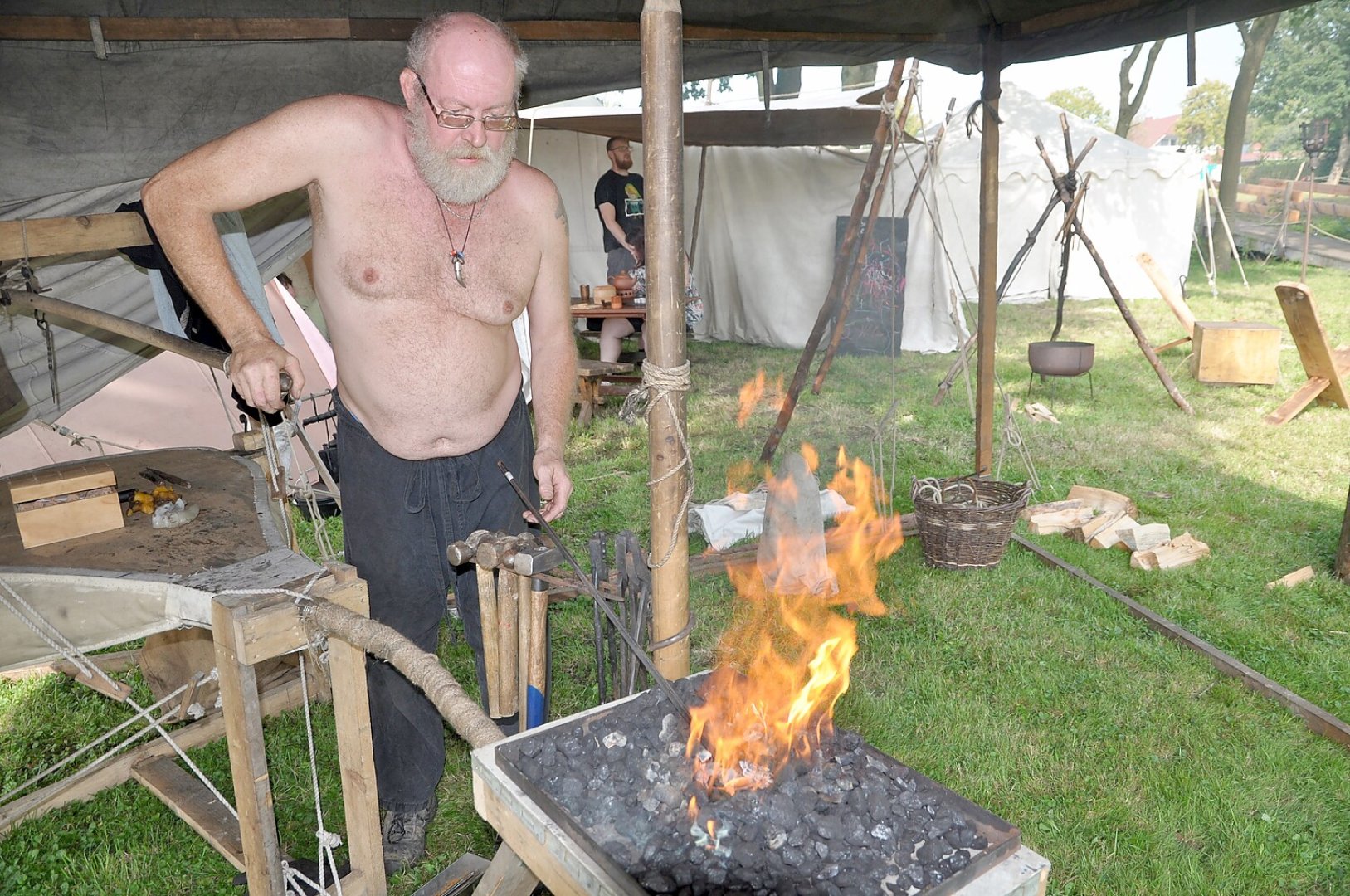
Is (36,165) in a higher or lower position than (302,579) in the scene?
higher

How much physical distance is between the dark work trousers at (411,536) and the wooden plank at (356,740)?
469 mm

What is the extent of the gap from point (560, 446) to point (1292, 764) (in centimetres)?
265

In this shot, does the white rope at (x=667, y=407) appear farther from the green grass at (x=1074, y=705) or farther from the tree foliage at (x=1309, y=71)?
the tree foliage at (x=1309, y=71)

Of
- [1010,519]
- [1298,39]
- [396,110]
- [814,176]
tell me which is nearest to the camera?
[396,110]

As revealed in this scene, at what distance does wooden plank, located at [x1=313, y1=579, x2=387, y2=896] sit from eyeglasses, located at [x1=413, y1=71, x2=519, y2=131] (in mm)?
1109

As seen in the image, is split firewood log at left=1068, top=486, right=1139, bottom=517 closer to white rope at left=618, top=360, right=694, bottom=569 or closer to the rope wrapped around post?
white rope at left=618, top=360, right=694, bottom=569

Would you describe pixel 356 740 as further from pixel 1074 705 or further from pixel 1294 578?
pixel 1294 578

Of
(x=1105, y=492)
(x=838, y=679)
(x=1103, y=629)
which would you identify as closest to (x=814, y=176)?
(x=1105, y=492)

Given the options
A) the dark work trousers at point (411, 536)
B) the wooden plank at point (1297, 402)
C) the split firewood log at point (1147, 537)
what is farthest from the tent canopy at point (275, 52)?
the wooden plank at point (1297, 402)

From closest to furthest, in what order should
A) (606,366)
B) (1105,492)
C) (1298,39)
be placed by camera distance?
(1105,492) → (606,366) → (1298,39)

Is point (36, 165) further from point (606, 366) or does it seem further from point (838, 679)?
point (606, 366)

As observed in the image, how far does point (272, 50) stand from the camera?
2906 mm

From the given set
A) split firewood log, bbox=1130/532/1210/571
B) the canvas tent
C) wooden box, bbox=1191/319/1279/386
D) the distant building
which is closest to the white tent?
wooden box, bbox=1191/319/1279/386

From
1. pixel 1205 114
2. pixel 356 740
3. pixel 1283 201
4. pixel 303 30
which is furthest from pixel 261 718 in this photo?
pixel 1205 114
